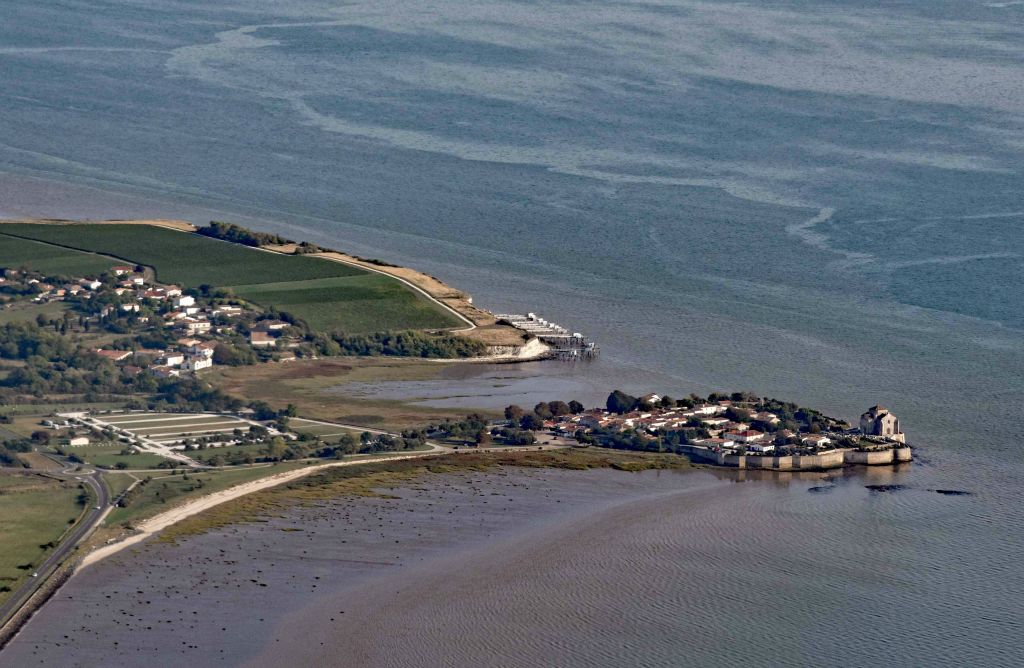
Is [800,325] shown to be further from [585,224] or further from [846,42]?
[846,42]

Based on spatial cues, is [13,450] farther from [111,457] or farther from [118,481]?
[118,481]

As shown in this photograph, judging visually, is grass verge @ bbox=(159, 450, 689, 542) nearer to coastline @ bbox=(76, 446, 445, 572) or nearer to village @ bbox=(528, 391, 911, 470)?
coastline @ bbox=(76, 446, 445, 572)

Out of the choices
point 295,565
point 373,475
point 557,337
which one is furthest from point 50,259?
point 295,565

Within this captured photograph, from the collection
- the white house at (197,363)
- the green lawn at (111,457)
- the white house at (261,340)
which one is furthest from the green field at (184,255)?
the green lawn at (111,457)

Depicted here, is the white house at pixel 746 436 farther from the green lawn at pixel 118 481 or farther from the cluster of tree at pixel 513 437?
the green lawn at pixel 118 481

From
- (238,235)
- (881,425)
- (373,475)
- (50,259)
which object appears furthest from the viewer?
(238,235)

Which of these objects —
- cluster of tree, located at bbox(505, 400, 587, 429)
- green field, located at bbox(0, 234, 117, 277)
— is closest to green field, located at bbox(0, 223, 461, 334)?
green field, located at bbox(0, 234, 117, 277)
